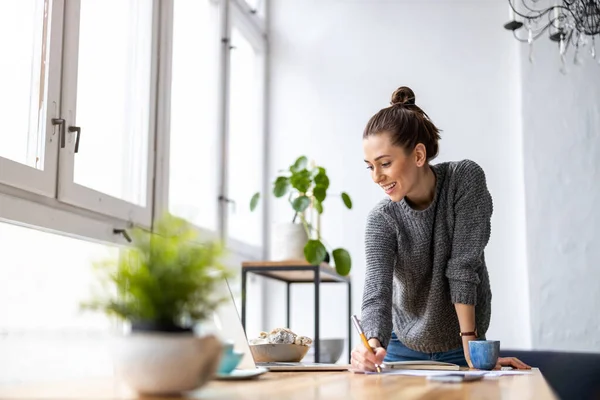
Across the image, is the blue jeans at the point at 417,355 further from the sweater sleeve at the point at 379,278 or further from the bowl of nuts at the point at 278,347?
the bowl of nuts at the point at 278,347

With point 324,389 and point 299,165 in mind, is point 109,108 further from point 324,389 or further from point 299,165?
point 324,389

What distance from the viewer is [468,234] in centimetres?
195

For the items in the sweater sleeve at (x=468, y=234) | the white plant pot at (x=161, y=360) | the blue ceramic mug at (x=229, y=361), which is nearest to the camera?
the white plant pot at (x=161, y=360)

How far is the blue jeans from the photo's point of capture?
2074 millimetres

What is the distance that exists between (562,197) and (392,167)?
7.88 feet

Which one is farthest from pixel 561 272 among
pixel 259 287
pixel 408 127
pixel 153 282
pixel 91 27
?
pixel 153 282

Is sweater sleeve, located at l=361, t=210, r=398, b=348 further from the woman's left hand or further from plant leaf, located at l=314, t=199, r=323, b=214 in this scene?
plant leaf, located at l=314, t=199, r=323, b=214

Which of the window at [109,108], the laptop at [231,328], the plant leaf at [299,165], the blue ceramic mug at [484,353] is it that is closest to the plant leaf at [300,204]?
the plant leaf at [299,165]

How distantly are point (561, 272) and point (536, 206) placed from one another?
0.36m

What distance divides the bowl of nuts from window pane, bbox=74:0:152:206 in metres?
1.09

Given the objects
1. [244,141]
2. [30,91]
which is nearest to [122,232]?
[30,91]

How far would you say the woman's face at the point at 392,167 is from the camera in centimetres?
198

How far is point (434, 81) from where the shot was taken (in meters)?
4.41

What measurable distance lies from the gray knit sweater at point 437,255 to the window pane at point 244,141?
6.95 feet
